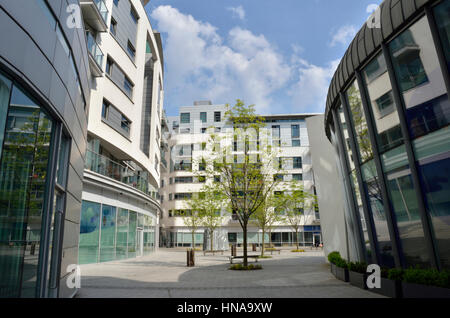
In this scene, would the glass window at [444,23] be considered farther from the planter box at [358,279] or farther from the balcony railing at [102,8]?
the balcony railing at [102,8]

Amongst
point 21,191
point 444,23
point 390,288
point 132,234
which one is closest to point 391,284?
point 390,288

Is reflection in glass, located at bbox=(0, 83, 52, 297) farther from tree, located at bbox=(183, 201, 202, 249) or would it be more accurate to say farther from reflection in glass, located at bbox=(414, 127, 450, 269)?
tree, located at bbox=(183, 201, 202, 249)

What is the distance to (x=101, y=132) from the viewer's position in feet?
67.8

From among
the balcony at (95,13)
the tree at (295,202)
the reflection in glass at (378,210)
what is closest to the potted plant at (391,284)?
the reflection in glass at (378,210)

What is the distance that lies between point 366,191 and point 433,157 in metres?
3.25

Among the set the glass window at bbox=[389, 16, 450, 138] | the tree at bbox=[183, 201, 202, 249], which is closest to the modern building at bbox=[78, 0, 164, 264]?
the tree at bbox=[183, 201, 202, 249]

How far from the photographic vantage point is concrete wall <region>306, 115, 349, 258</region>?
17641 millimetres

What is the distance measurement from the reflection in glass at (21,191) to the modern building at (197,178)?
44.9 m

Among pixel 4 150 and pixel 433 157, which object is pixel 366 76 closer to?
pixel 433 157

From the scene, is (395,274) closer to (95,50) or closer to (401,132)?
(401,132)

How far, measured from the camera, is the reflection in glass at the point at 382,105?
871 centimetres

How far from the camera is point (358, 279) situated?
1016 cm

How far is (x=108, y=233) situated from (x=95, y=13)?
46.5 feet
